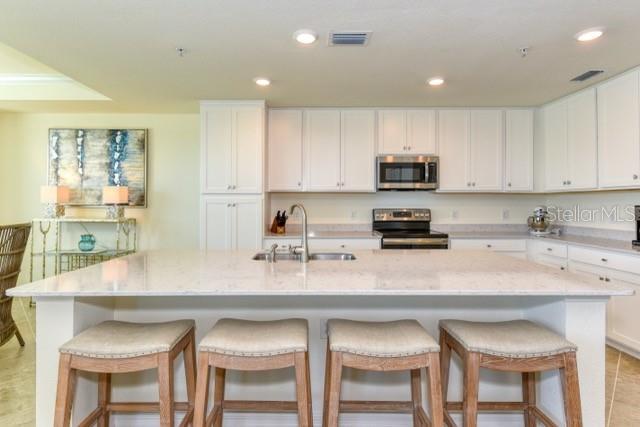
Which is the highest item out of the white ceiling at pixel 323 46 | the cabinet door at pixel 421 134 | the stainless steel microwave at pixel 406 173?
the white ceiling at pixel 323 46

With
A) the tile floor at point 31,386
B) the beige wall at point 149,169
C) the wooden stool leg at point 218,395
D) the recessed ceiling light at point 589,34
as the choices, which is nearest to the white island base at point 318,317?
the wooden stool leg at point 218,395

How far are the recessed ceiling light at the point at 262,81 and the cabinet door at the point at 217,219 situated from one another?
127 cm

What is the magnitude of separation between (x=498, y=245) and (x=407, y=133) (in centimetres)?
160

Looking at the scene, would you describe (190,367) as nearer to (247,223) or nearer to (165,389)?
(165,389)

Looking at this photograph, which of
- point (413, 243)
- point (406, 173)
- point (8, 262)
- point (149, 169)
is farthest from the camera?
point (149, 169)

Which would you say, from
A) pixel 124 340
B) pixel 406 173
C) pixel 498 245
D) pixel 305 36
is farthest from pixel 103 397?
pixel 498 245

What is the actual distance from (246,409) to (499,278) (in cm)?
131

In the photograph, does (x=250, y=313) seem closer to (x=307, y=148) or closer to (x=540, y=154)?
(x=307, y=148)

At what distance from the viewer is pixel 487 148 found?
4.10 m

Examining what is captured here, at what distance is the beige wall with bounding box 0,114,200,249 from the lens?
14.5ft

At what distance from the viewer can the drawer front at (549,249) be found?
348 cm

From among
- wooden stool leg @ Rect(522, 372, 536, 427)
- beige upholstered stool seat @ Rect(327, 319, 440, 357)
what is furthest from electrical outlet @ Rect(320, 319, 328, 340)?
wooden stool leg @ Rect(522, 372, 536, 427)

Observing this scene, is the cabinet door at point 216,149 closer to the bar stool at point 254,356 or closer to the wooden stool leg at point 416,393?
the bar stool at point 254,356

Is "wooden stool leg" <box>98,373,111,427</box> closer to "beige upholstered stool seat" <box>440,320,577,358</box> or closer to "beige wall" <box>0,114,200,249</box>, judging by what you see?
"beige upholstered stool seat" <box>440,320,577,358</box>
